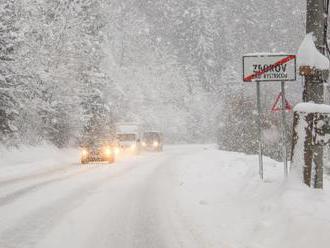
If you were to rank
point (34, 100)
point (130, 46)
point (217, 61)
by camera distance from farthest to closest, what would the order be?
point (217, 61) → point (130, 46) → point (34, 100)

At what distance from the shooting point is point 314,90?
8477 millimetres

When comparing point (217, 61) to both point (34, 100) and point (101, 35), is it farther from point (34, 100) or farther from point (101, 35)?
point (34, 100)

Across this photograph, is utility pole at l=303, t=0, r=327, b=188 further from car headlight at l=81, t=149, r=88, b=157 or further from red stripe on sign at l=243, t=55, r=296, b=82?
car headlight at l=81, t=149, r=88, b=157

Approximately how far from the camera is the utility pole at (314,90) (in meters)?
8.23

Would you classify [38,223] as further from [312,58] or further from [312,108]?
[312,58]

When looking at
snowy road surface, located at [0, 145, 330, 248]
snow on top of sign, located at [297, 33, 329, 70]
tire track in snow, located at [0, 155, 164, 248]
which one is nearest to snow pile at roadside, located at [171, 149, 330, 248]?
→ snowy road surface, located at [0, 145, 330, 248]

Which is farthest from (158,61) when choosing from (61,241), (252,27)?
(61,241)

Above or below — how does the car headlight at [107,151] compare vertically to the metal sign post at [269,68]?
below

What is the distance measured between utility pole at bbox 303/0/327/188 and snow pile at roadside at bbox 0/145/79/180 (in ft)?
44.5

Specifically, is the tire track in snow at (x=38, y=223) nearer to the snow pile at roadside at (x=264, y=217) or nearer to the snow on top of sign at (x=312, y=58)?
the snow pile at roadside at (x=264, y=217)

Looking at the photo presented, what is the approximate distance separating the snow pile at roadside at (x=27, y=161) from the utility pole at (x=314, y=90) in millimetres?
13568

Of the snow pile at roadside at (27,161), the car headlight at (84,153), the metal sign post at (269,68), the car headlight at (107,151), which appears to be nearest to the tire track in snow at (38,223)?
the metal sign post at (269,68)

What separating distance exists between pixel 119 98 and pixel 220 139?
1956cm

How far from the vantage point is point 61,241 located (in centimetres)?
725
